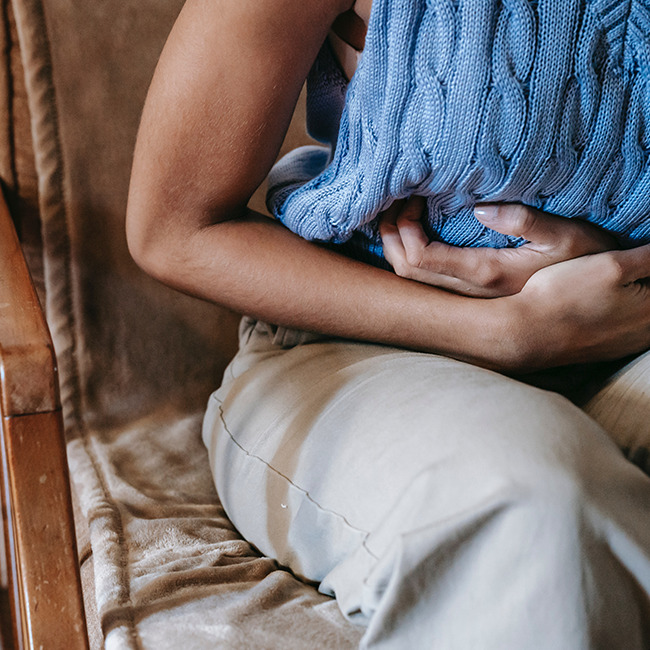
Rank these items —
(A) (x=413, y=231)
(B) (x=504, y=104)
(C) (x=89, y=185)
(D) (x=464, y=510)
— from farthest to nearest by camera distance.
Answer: (C) (x=89, y=185)
(A) (x=413, y=231)
(B) (x=504, y=104)
(D) (x=464, y=510)

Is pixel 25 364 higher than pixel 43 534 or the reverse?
higher

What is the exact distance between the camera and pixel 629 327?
63cm

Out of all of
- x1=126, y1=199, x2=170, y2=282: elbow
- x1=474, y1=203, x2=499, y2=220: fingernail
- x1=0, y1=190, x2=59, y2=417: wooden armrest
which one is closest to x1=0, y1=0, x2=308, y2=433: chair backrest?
x1=126, y1=199, x2=170, y2=282: elbow

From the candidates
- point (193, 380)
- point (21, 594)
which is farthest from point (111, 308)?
point (21, 594)

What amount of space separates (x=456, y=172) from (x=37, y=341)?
32 cm

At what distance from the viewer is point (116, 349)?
0.85 metres

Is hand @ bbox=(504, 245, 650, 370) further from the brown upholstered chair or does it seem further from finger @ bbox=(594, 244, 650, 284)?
the brown upholstered chair

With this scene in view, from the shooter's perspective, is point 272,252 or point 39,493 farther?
point 272,252

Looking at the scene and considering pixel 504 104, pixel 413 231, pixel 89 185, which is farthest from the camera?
pixel 89 185

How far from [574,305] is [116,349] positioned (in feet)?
1.82

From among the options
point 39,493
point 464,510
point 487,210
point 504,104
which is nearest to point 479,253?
point 487,210

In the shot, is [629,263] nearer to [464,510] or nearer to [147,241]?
[464,510]

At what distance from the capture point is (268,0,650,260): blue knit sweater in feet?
1.57

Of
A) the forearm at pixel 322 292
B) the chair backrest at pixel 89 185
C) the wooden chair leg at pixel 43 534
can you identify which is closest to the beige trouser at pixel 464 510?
the forearm at pixel 322 292
